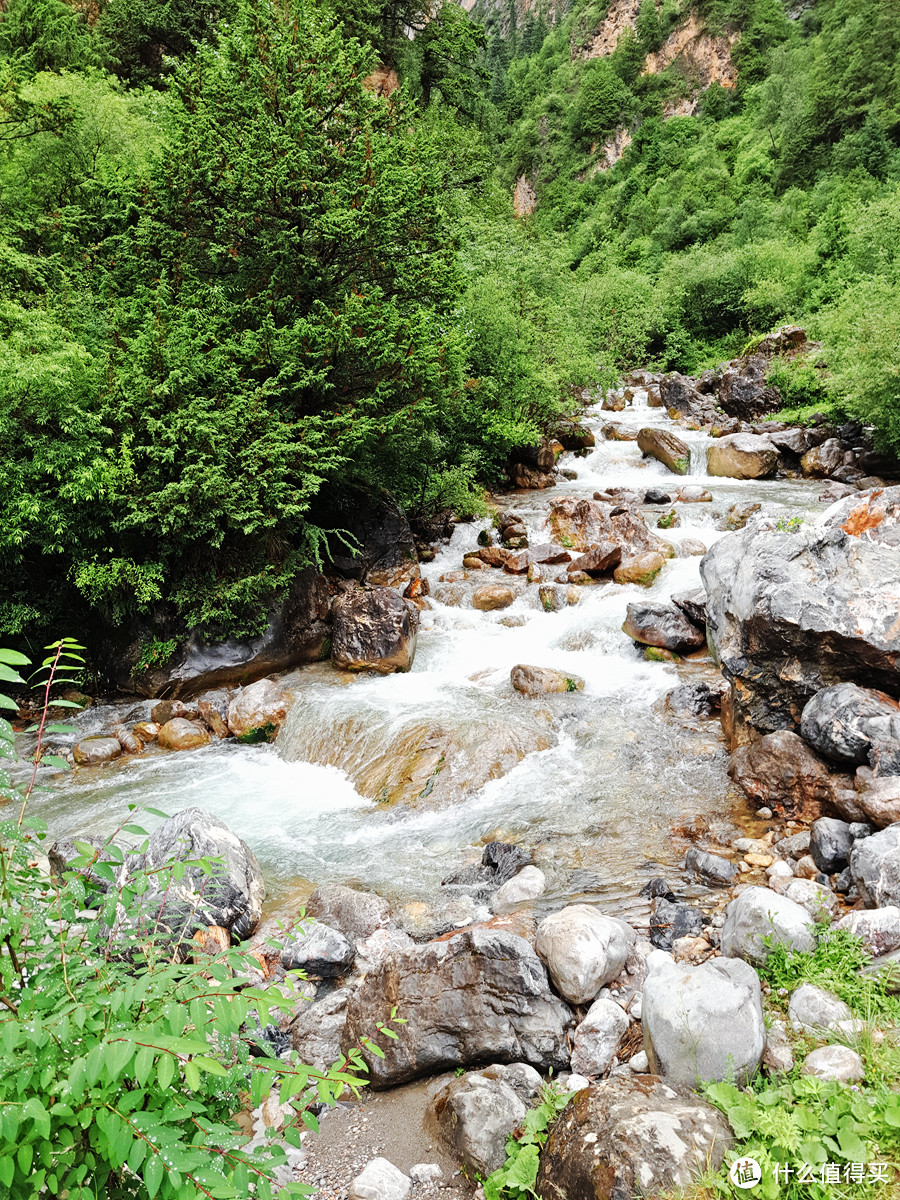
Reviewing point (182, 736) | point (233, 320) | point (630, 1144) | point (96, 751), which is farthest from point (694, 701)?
point (233, 320)

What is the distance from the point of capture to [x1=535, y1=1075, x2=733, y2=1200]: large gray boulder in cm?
297

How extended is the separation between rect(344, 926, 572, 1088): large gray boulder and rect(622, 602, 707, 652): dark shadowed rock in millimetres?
7560

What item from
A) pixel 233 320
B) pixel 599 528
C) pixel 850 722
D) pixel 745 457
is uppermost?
pixel 233 320

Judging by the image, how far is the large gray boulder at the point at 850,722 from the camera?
6.62 metres

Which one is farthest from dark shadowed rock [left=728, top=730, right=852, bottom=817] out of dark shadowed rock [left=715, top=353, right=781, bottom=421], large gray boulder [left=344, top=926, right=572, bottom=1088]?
dark shadowed rock [left=715, top=353, right=781, bottom=421]

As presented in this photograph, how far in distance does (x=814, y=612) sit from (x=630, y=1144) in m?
6.11

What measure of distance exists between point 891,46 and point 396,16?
42.7 metres

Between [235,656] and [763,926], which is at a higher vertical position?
[235,656]

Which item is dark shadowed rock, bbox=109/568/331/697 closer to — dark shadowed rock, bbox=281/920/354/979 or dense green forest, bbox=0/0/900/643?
dense green forest, bbox=0/0/900/643

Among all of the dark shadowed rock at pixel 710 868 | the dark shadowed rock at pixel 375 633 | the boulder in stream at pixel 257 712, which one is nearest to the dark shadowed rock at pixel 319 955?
the dark shadowed rock at pixel 710 868

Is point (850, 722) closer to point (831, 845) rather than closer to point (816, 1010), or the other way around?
point (831, 845)

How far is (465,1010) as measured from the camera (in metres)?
4.51

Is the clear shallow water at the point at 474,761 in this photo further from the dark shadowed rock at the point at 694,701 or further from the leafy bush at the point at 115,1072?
the leafy bush at the point at 115,1072

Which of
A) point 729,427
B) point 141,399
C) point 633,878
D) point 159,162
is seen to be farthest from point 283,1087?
point 729,427
